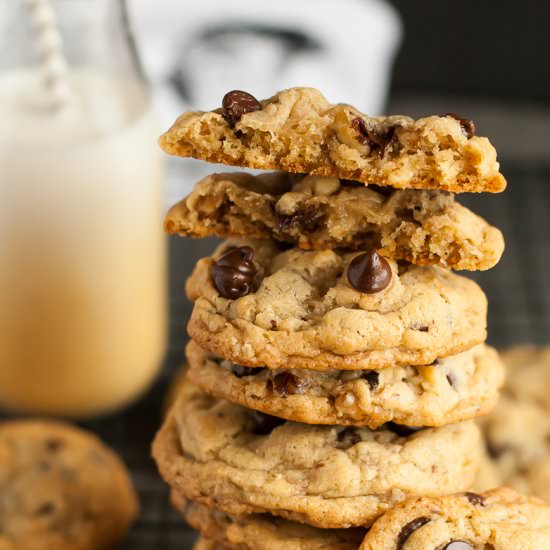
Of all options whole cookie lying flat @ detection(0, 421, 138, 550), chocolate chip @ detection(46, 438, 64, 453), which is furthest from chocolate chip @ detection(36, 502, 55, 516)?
chocolate chip @ detection(46, 438, 64, 453)

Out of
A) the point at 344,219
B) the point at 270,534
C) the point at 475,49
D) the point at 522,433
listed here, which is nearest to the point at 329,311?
the point at 344,219

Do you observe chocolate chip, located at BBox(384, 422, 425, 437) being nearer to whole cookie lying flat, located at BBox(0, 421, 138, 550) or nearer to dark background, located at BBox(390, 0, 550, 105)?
whole cookie lying flat, located at BBox(0, 421, 138, 550)

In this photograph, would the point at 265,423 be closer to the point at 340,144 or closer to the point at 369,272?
the point at 369,272

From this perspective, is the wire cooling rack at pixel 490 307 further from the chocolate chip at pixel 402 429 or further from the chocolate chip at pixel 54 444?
the chocolate chip at pixel 402 429

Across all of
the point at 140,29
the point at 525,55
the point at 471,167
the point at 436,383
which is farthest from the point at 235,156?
the point at 525,55

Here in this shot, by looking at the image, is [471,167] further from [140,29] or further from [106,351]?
[140,29]

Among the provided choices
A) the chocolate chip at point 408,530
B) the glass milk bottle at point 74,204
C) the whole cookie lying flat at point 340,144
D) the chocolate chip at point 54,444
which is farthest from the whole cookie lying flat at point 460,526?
the glass milk bottle at point 74,204
